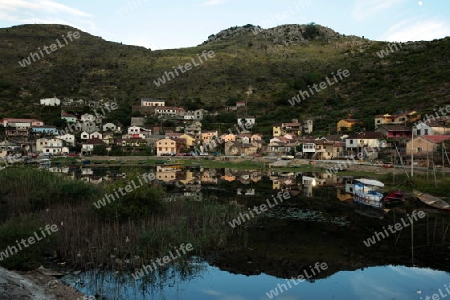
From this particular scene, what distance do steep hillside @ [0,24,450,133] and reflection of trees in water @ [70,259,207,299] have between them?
72991mm

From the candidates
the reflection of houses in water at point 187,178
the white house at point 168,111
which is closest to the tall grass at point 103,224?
the reflection of houses in water at point 187,178

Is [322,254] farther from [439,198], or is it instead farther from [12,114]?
[12,114]

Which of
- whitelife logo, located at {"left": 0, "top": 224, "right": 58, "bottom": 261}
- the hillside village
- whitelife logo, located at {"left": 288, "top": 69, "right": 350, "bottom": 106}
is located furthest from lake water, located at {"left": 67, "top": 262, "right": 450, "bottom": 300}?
whitelife logo, located at {"left": 288, "top": 69, "right": 350, "bottom": 106}

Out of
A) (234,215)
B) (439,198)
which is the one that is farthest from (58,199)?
(439,198)

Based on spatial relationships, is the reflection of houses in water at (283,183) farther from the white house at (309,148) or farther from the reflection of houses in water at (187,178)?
the white house at (309,148)

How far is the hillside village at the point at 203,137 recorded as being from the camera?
216 ft

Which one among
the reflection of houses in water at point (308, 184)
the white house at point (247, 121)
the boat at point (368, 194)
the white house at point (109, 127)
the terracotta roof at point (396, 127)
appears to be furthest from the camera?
the white house at point (109, 127)

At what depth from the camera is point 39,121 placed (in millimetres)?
95812

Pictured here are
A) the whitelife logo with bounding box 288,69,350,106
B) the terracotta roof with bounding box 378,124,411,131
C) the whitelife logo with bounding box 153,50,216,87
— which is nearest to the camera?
the terracotta roof with bounding box 378,124,411,131

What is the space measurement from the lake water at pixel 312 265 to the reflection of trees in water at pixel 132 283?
0.04m

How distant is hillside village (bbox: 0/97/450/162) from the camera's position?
6588cm

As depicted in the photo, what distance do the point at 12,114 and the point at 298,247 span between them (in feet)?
340

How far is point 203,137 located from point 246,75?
53.6 meters

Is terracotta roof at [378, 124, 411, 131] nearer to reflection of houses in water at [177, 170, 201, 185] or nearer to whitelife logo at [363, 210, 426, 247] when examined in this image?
reflection of houses in water at [177, 170, 201, 185]
